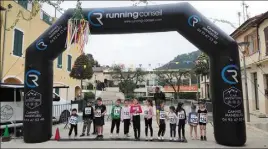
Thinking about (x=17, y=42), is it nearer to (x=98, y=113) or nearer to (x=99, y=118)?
(x=98, y=113)

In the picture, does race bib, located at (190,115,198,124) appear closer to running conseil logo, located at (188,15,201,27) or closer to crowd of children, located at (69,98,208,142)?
crowd of children, located at (69,98,208,142)

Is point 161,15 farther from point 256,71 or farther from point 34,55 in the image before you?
point 256,71

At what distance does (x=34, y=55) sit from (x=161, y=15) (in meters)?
4.57

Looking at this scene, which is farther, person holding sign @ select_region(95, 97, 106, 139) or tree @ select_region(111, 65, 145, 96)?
tree @ select_region(111, 65, 145, 96)

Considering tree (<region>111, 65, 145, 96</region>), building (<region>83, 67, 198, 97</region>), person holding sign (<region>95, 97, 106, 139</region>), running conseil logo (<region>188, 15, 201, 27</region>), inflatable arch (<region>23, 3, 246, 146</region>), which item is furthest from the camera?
building (<region>83, 67, 198, 97</region>)

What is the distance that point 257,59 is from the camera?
1678cm

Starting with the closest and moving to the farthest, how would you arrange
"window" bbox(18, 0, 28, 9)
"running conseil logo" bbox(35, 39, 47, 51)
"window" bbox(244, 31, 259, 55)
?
1. "running conseil logo" bbox(35, 39, 47, 51)
2. "window" bbox(18, 0, 28, 9)
3. "window" bbox(244, 31, 259, 55)

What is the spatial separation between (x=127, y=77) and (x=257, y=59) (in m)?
35.2

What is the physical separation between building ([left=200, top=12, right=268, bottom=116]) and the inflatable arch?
801 centimetres

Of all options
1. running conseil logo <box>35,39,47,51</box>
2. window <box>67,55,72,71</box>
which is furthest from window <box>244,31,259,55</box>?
window <box>67,55,72,71</box>

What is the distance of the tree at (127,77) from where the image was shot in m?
49.4

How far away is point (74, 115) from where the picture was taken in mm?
9383

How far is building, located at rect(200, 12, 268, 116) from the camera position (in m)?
15.7

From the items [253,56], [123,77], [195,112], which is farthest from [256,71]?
[123,77]
